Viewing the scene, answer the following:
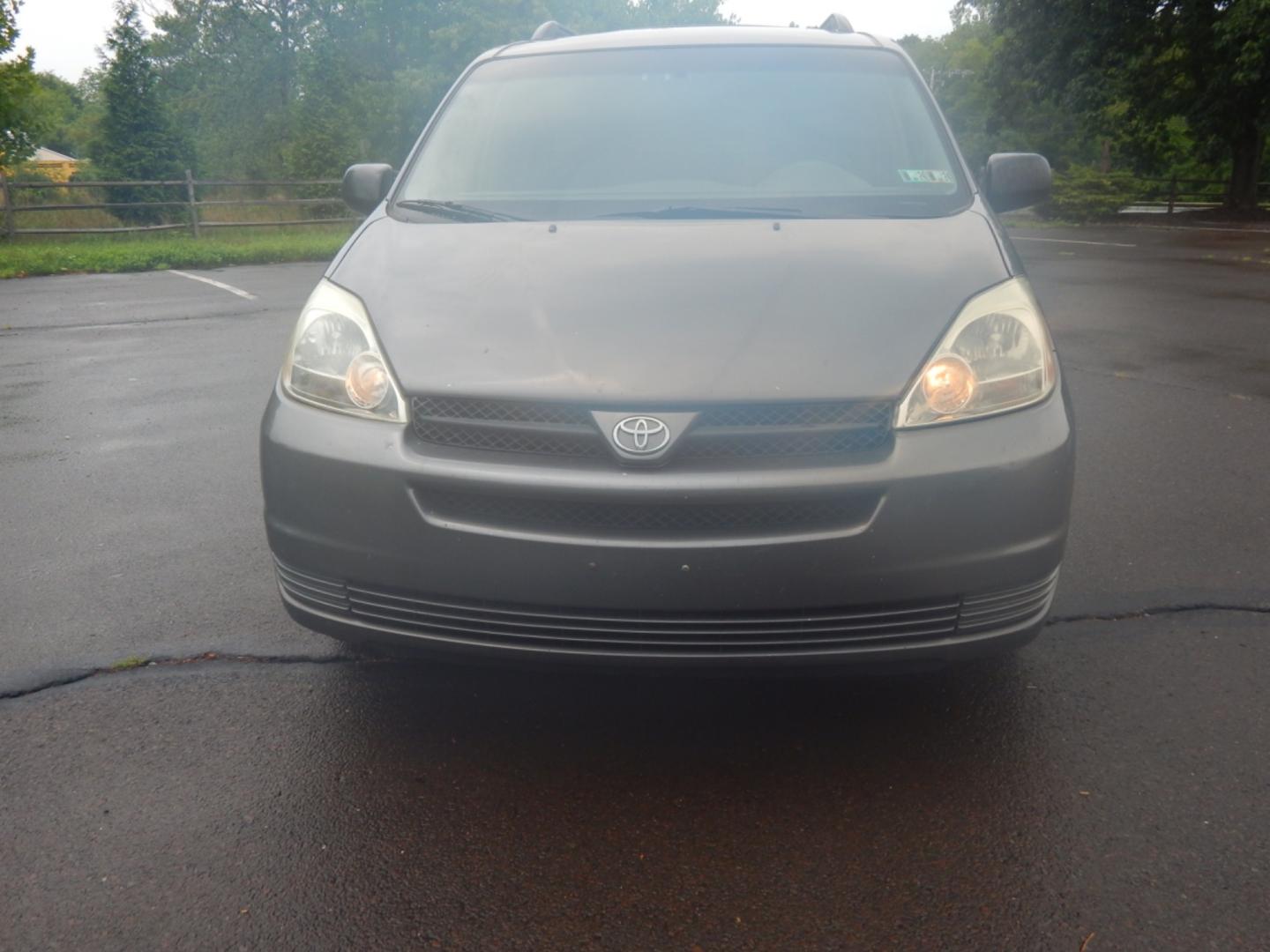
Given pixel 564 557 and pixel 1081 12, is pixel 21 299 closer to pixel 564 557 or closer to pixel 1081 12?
pixel 564 557

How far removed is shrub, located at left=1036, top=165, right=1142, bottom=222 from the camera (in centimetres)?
3108

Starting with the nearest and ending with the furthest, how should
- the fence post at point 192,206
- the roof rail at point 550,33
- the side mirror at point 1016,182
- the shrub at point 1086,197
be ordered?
the side mirror at point 1016,182 < the roof rail at point 550,33 < the fence post at point 192,206 < the shrub at point 1086,197

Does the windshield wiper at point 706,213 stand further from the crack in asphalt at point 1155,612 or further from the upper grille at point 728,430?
the crack in asphalt at point 1155,612

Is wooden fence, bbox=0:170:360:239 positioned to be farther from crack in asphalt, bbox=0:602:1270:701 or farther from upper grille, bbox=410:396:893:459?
upper grille, bbox=410:396:893:459

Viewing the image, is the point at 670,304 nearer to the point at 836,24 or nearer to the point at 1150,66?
the point at 836,24

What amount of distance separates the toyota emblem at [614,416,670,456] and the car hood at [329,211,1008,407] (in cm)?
5

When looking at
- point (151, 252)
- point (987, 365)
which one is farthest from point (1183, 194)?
point (987, 365)

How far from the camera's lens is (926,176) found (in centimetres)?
339

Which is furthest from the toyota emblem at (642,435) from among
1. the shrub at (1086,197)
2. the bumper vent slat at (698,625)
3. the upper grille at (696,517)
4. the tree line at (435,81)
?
the shrub at (1086,197)

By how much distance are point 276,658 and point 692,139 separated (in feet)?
6.33

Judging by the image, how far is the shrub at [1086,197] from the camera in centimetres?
3108

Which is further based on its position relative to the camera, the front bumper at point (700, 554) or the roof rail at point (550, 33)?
the roof rail at point (550, 33)

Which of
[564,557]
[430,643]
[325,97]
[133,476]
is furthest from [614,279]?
[325,97]

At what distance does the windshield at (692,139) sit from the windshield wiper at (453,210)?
2cm
